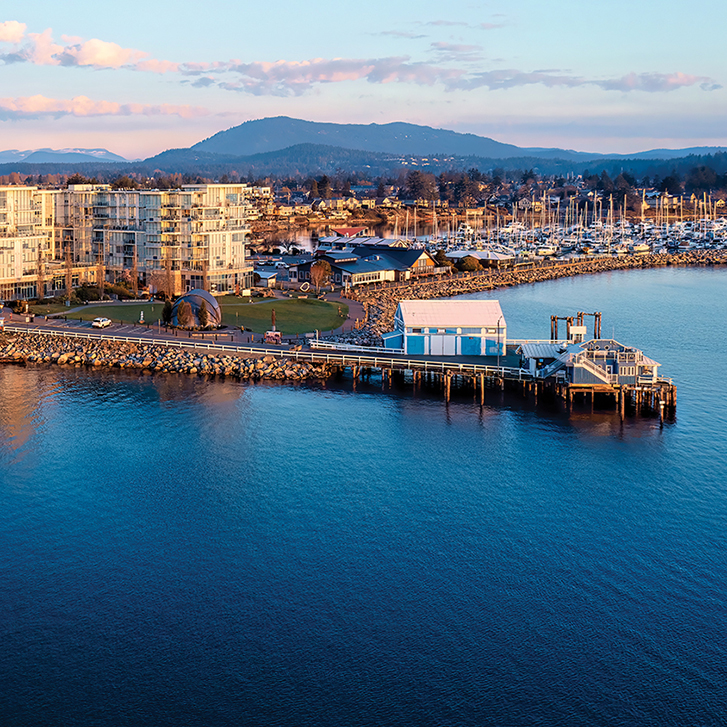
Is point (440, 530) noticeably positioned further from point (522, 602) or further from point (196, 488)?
point (196, 488)

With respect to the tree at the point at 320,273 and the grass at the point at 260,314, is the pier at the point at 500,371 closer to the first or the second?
the grass at the point at 260,314

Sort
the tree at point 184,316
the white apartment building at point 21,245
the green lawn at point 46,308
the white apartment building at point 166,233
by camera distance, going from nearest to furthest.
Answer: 1. the tree at point 184,316
2. the green lawn at point 46,308
3. the white apartment building at point 21,245
4. the white apartment building at point 166,233

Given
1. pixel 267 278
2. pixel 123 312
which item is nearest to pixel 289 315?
pixel 123 312

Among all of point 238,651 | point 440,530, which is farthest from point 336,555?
point 238,651

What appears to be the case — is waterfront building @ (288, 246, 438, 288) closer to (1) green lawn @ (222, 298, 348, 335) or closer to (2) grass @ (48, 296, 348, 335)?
(1) green lawn @ (222, 298, 348, 335)

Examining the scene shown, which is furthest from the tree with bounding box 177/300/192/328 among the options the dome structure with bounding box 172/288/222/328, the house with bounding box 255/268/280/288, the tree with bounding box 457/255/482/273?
the tree with bounding box 457/255/482/273

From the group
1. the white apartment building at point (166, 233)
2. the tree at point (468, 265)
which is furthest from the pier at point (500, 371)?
the tree at point (468, 265)

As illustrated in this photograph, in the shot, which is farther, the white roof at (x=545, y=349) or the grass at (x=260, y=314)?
the grass at (x=260, y=314)
